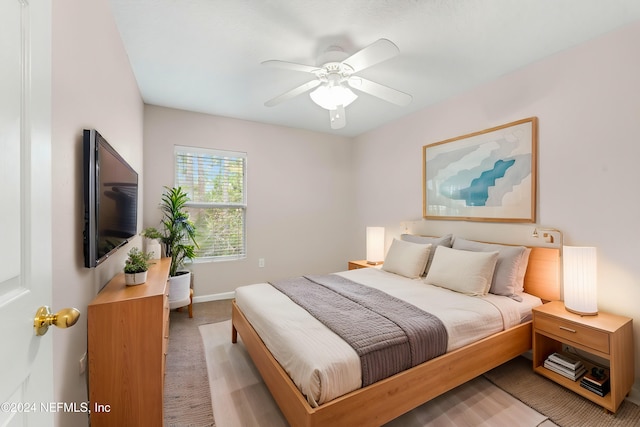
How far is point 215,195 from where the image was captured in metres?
3.89

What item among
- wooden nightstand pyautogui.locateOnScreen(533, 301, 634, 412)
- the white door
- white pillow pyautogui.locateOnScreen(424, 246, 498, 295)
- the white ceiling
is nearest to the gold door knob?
the white door

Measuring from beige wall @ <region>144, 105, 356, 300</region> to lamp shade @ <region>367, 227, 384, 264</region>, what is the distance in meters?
1.01

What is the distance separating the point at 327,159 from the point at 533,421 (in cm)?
393

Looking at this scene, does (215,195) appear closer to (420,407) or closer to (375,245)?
(375,245)

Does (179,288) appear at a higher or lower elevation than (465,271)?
lower

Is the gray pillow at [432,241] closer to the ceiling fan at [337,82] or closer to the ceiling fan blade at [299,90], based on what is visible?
the ceiling fan at [337,82]

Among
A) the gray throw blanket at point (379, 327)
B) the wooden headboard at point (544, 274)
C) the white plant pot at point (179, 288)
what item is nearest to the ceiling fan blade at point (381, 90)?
the gray throw blanket at point (379, 327)

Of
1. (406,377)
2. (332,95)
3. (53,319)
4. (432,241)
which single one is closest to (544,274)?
(432,241)

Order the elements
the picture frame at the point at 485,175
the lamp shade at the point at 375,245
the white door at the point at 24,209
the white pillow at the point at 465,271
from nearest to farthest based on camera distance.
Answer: the white door at the point at 24,209 → the white pillow at the point at 465,271 → the picture frame at the point at 485,175 → the lamp shade at the point at 375,245

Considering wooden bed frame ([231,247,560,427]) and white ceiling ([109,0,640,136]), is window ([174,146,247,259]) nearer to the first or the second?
white ceiling ([109,0,640,136])

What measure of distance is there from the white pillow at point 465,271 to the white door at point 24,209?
2.58 m

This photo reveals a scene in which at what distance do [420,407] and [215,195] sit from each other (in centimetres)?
337

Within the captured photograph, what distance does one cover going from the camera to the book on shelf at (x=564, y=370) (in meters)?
2.00

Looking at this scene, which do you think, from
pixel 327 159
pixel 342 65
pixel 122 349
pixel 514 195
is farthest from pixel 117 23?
pixel 514 195
